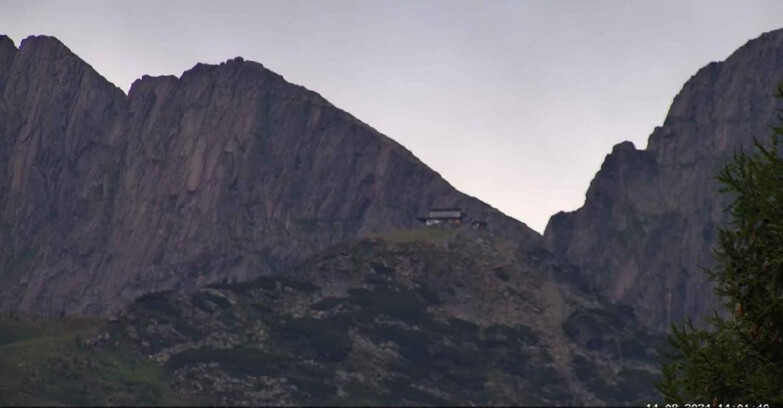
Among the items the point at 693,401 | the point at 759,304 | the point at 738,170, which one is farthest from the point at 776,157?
the point at 693,401

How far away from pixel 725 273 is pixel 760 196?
6.31 feet

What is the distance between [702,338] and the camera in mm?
34844

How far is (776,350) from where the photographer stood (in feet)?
108

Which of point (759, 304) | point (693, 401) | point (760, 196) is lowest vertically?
point (693, 401)

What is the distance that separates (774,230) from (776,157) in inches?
83.4

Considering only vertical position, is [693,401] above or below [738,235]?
below

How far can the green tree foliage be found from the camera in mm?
32906

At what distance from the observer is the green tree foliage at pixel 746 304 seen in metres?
32.9

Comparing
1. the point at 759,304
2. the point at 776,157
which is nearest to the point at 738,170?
the point at 776,157

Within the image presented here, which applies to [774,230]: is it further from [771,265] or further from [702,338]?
[702,338]

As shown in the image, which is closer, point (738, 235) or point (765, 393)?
point (765, 393)

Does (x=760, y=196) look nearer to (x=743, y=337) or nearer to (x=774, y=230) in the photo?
(x=774, y=230)

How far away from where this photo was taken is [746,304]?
33.4 m

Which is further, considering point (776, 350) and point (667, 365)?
point (667, 365)
